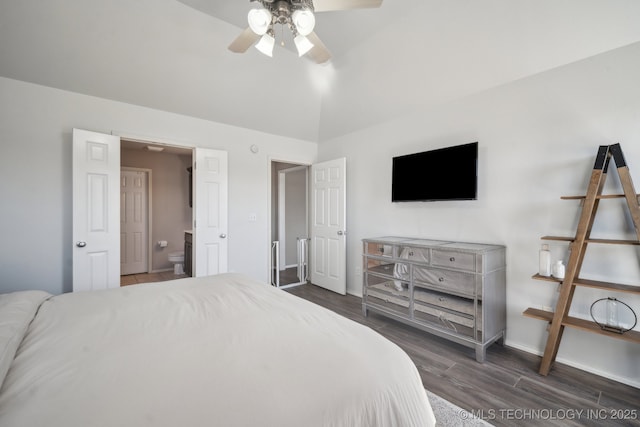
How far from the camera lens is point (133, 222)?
16.8 feet

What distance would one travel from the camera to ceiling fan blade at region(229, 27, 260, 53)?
6.51 ft

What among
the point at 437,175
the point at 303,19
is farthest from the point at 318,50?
the point at 437,175

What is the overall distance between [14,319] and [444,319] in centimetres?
292

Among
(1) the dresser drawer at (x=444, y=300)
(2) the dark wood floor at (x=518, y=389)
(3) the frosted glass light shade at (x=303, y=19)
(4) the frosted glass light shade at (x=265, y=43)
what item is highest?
(4) the frosted glass light shade at (x=265, y=43)

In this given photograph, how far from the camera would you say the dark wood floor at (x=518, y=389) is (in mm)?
1674

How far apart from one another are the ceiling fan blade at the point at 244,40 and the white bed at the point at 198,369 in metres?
1.94

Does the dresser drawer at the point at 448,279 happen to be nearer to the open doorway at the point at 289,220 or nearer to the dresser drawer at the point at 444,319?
the dresser drawer at the point at 444,319

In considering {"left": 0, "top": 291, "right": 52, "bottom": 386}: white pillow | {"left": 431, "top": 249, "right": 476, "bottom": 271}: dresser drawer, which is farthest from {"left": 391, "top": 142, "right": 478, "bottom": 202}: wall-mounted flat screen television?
{"left": 0, "top": 291, "right": 52, "bottom": 386}: white pillow

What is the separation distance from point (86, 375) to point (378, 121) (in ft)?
12.0

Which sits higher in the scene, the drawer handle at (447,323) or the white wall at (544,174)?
the white wall at (544,174)

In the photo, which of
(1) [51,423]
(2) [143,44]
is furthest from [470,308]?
(2) [143,44]

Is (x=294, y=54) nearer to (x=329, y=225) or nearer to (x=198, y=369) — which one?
(x=329, y=225)

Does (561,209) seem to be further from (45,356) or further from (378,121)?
(45,356)

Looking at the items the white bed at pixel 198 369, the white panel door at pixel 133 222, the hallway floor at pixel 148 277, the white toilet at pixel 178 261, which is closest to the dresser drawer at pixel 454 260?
the white bed at pixel 198 369
